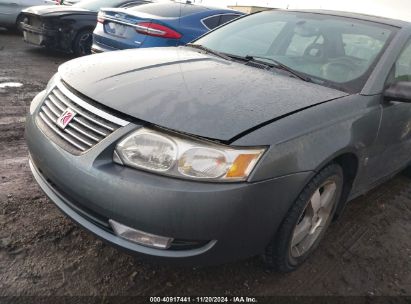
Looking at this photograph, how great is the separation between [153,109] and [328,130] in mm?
923

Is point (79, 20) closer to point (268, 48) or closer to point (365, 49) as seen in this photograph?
point (268, 48)

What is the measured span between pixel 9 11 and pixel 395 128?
30.7 feet

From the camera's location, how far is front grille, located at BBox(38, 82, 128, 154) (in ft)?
6.03

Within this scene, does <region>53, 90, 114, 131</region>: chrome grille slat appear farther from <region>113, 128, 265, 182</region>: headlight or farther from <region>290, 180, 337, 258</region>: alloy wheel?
<region>290, 180, 337, 258</region>: alloy wheel

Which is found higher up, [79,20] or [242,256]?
[242,256]

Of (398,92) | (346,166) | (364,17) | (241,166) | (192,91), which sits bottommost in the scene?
(346,166)

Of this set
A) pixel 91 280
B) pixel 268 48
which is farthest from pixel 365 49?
pixel 91 280

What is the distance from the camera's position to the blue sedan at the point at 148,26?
16.7ft

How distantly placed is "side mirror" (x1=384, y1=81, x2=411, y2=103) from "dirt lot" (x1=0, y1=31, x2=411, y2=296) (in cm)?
103

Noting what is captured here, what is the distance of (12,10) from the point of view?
29.7ft

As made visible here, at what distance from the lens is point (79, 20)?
7141 mm

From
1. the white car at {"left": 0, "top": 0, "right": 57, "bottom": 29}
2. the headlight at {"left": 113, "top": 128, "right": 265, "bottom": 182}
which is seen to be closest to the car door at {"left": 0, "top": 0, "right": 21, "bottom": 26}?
the white car at {"left": 0, "top": 0, "right": 57, "bottom": 29}

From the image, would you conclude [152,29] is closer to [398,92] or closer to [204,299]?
[398,92]

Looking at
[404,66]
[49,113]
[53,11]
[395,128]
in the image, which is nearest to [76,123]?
[49,113]
